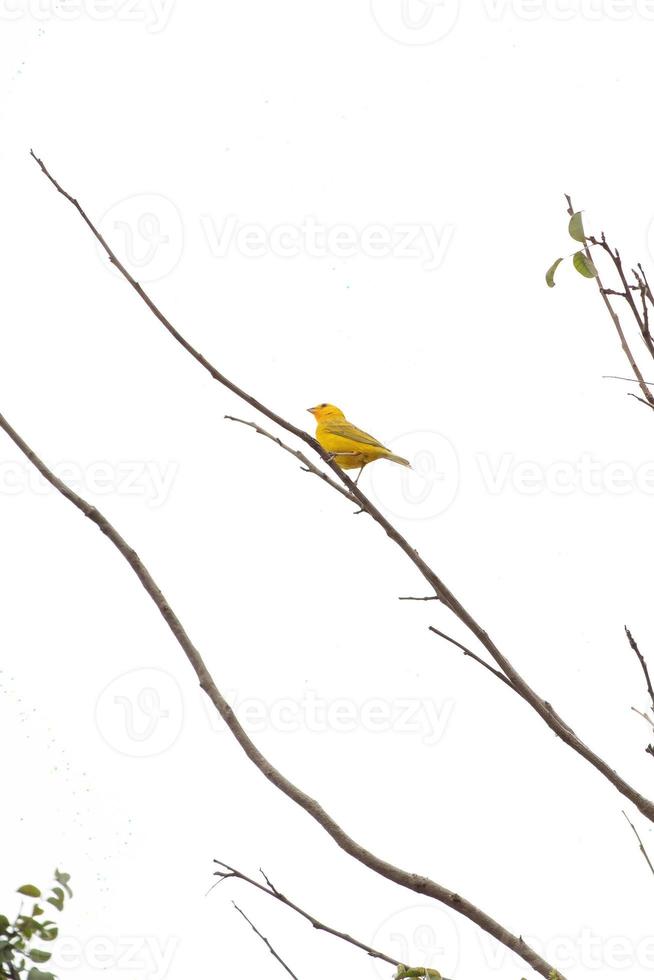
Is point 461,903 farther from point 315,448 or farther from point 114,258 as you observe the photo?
point 114,258

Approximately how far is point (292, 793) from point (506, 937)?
0.24m

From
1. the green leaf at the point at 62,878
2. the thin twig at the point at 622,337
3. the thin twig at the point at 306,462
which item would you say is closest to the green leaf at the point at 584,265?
the thin twig at the point at 622,337

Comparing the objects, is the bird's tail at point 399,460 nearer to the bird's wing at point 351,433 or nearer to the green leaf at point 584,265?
the bird's wing at point 351,433

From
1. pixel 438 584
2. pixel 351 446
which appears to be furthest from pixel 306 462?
pixel 351 446

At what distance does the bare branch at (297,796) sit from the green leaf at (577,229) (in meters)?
0.60

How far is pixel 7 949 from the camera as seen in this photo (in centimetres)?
99

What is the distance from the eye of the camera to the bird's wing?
127 inches

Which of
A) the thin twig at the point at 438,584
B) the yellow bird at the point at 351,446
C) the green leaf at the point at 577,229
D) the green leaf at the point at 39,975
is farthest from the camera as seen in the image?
the yellow bird at the point at 351,446

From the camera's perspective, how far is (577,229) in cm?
127

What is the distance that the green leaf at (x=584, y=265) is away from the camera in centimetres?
127

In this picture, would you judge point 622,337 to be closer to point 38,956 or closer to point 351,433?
point 38,956

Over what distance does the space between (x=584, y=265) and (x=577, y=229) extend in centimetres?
5

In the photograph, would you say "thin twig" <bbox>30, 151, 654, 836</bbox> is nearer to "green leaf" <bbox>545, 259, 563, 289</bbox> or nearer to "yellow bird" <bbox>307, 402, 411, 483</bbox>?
"green leaf" <bbox>545, 259, 563, 289</bbox>

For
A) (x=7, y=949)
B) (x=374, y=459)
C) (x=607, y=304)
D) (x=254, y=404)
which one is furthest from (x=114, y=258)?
(x=374, y=459)
